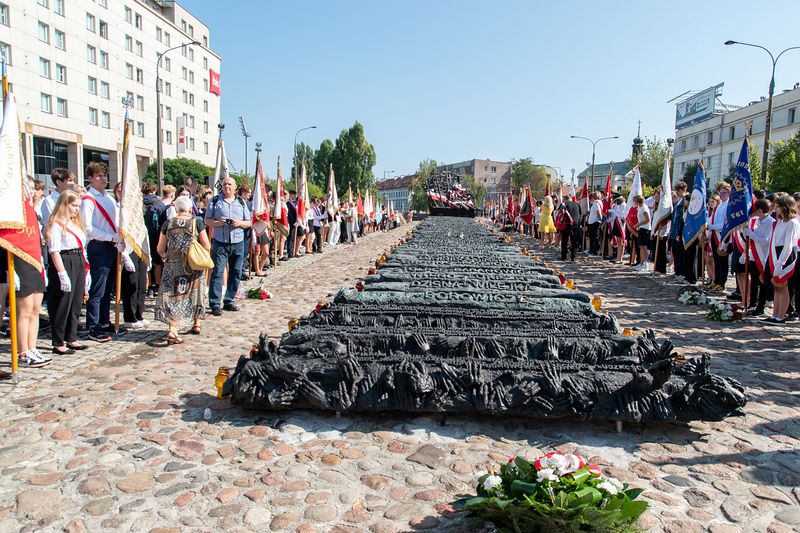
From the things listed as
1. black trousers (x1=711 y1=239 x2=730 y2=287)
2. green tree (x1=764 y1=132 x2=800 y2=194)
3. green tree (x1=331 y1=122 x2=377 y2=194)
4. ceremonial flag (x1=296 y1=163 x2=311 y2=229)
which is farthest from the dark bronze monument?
green tree (x1=331 y1=122 x2=377 y2=194)

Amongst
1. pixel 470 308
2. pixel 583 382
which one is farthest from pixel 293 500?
pixel 470 308

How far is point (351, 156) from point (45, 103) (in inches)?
1421

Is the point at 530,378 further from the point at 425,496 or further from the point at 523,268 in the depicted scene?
the point at 523,268

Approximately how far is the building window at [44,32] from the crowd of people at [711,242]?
3322cm

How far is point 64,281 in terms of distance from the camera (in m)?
5.80

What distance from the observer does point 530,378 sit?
425 centimetres

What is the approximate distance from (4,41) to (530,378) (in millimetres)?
38820

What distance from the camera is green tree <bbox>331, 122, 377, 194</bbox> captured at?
2714 inches

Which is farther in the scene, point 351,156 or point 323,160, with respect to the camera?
point 323,160

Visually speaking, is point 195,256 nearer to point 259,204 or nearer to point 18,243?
point 18,243

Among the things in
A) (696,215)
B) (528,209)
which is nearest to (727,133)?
(528,209)

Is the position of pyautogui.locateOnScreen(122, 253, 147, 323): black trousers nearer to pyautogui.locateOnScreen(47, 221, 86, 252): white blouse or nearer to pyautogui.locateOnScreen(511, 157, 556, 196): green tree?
pyautogui.locateOnScreen(47, 221, 86, 252): white blouse

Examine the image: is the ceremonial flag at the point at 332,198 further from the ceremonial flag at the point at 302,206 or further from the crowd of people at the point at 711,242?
the crowd of people at the point at 711,242

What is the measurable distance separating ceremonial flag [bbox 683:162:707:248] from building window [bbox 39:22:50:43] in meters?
38.9
